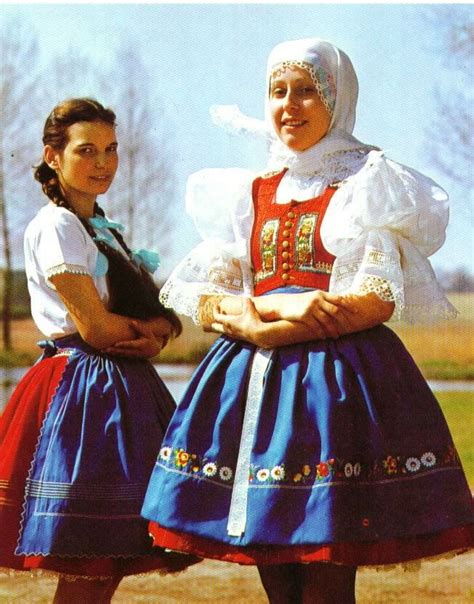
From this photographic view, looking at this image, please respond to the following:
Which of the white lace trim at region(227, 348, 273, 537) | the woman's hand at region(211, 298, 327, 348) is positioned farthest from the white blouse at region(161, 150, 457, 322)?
the white lace trim at region(227, 348, 273, 537)

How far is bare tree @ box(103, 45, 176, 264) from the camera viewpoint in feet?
11.0

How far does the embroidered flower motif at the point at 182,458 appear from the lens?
2113 millimetres

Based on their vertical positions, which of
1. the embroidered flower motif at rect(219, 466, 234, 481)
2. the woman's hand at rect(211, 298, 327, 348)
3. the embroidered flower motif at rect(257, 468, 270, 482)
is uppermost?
the woman's hand at rect(211, 298, 327, 348)

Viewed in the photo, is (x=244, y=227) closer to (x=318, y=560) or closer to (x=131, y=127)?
(x=318, y=560)

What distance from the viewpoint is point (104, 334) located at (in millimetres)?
2438

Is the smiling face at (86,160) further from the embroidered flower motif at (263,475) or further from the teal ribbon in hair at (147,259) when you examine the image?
the embroidered flower motif at (263,475)

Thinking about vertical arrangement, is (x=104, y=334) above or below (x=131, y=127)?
below

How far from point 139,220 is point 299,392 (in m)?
1.61

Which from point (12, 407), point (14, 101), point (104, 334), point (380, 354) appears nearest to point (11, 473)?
point (12, 407)

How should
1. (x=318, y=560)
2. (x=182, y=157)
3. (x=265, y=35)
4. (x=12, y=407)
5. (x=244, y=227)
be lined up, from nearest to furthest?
(x=318, y=560), (x=244, y=227), (x=12, y=407), (x=265, y=35), (x=182, y=157)

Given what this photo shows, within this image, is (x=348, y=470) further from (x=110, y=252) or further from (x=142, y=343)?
(x=110, y=252)

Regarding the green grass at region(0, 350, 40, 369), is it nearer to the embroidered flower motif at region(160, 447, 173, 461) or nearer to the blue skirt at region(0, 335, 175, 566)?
the blue skirt at region(0, 335, 175, 566)

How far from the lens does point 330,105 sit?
7.39 feet

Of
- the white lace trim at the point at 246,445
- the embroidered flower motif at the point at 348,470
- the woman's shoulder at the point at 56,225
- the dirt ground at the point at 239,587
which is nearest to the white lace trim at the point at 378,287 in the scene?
the white lace trim at the point at 246,445
